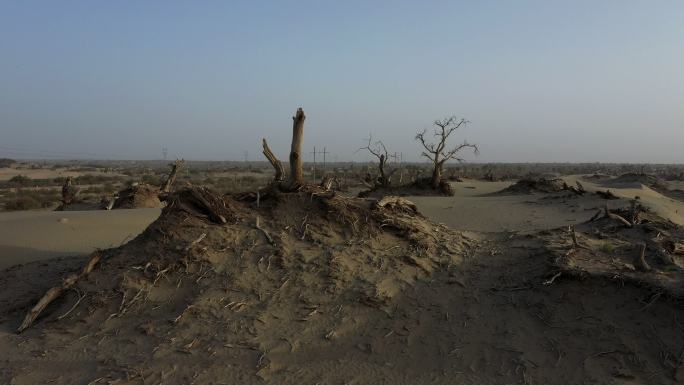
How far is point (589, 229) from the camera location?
917cm

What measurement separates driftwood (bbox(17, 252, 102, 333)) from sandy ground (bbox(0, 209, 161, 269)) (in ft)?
9.13

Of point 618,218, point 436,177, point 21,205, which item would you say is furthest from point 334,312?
point 21,205

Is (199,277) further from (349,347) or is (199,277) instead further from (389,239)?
(389,239)

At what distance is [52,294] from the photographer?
5.79 meters

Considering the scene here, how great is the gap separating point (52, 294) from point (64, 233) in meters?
5.99

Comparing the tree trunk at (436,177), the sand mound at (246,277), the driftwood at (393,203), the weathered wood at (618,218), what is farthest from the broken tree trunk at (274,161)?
the tree trunk at (436,177)

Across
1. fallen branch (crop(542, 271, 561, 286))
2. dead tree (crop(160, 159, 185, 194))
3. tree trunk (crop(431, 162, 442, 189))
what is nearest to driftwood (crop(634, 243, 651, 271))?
fallen branch (crop(542, 271, 561, 286))

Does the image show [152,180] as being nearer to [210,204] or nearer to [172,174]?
[172,174]

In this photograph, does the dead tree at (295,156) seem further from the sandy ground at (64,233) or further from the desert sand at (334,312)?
the sandy ground at (64,233)

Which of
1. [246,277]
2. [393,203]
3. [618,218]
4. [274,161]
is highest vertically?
[274,161]

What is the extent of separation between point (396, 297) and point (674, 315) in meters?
2.72

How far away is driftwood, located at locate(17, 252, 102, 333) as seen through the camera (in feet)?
18.2

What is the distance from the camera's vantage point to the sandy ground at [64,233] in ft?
31.6

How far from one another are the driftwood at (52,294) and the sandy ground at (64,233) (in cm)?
278
